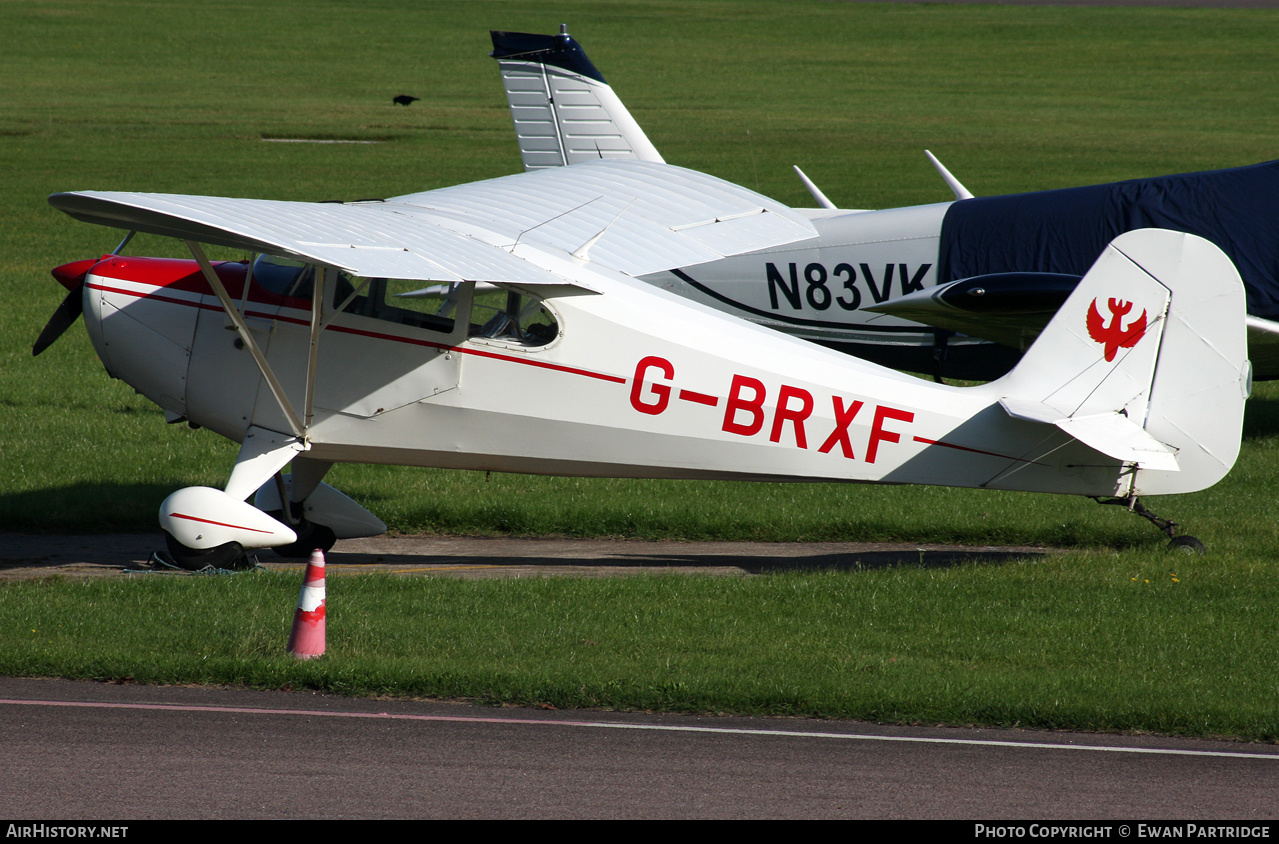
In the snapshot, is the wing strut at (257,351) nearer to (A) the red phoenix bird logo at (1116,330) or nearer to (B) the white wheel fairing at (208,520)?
(B) the white wheel fairing at (208,520)

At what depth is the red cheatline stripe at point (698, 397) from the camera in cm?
841

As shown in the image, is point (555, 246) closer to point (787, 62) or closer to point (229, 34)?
point (787, 62)

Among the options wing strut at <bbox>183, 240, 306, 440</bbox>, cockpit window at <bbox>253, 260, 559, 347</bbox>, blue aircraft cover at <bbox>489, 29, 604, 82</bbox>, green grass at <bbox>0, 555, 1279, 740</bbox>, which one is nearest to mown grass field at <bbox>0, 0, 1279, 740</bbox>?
green grass at <bbox>0, 555, 1279, 740</bbox>

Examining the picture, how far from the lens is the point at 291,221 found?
25.2 ft

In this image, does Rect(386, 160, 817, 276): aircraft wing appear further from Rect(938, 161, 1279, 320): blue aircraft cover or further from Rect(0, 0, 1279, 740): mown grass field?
Rect(938, 161, 1279, 320): blue aircraft cover

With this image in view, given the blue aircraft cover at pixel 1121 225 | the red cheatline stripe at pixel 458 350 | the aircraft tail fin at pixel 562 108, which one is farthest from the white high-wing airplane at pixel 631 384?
the aircraft tail fin at pixel 562 108

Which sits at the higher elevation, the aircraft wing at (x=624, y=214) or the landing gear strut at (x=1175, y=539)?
the aircraft wing at (x=624, y=214)

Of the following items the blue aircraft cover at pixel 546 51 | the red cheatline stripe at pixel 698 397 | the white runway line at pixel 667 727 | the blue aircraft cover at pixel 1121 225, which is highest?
the blue aircraft cover at pixel 546 51

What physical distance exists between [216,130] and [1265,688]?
36.5 meters

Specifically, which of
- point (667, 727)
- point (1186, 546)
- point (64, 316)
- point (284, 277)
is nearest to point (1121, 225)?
point (1186, 546)

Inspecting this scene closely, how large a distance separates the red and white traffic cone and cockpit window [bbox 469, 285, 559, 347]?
222cm

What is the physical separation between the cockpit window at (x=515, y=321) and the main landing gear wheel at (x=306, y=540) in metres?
2.22
